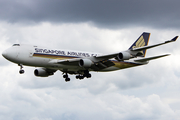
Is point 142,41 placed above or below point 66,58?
above

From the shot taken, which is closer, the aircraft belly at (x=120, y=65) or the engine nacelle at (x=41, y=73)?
the aircraft belly at (x=120, y=65)

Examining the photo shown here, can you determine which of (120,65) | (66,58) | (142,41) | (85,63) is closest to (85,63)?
(85,63)

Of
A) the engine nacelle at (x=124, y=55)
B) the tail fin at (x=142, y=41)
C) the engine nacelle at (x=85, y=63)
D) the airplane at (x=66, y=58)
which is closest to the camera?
the airplane at (x=66, y=58)

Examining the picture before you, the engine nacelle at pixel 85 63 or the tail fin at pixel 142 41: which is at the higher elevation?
the tail fin at pixel 142 41

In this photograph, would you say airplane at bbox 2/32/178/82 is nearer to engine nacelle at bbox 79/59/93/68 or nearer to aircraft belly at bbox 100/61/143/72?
engine nacelle at bbox 79/59/93/68

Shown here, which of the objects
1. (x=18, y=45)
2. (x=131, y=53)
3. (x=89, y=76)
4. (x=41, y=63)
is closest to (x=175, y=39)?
(x=131, y=53)

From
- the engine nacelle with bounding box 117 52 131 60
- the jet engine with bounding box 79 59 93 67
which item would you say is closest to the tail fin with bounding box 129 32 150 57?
the engine nacelle with bounding box 117 52 131 60

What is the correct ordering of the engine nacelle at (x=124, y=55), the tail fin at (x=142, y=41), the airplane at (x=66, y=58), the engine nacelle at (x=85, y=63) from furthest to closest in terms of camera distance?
the tail fin at (x=142, y=41) < the engine nacelle at (x=85, y=63) < the engine nacelle at (x=124, y=55) < the airplane at (x=66, y=58)

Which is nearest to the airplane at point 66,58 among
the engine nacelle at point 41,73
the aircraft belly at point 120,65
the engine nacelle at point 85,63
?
the engine nacelle at point 85,63

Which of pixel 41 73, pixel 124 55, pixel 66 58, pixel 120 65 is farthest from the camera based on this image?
pixel 41 73

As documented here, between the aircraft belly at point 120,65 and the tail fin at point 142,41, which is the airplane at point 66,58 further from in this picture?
the tail fin at point 142,41

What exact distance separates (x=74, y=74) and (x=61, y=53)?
29.1 feet

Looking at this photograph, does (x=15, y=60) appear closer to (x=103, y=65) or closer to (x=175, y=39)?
(x=103, y=65)

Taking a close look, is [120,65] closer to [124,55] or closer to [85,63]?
[124,55]
